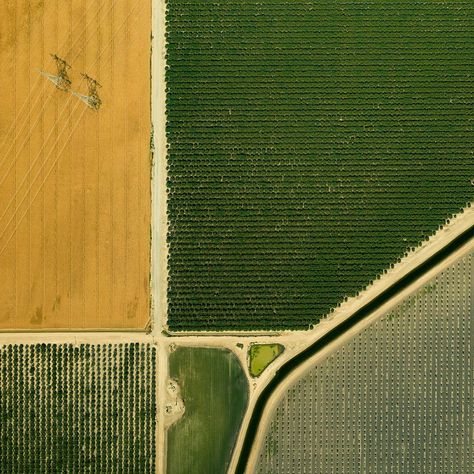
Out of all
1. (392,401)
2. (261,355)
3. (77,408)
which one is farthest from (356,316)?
(77,408)

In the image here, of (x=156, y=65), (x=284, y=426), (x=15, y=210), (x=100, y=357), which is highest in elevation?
(x=156, y=65)

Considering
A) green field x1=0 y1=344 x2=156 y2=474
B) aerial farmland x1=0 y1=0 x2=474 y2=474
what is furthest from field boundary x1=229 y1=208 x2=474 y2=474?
green field x1=0 y1=344 x2=156 y2=474

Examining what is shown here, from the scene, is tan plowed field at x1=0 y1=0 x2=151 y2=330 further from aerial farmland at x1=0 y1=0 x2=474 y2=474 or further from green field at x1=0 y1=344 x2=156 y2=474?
green field at x1=0 y1=344 x2=156 y2=474

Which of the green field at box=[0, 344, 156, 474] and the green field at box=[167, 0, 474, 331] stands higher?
the green field at box=[167, 0, 474, 331]

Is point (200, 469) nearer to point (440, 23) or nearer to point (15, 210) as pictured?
point (15, 210)

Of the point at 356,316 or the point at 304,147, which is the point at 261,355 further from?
the point at 304,147

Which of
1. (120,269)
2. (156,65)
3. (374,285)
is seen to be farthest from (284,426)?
(156,65)
